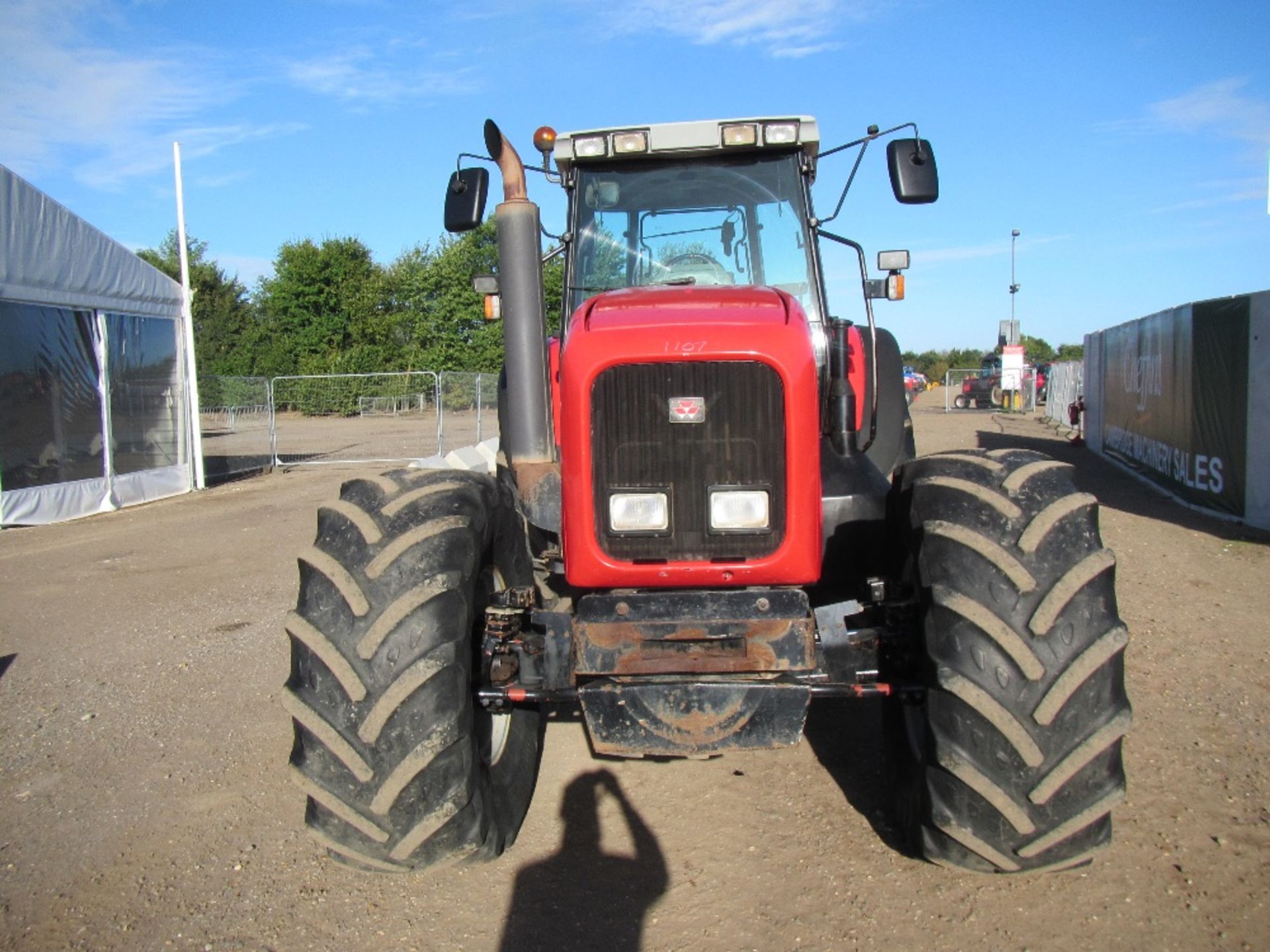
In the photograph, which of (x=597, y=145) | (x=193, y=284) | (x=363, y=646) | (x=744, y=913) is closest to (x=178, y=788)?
(x=363, y=646)

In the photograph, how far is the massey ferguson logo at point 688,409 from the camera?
10.9ft

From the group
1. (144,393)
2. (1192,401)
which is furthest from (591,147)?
(144,393)

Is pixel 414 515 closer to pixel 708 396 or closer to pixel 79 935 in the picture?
pixel 708 396

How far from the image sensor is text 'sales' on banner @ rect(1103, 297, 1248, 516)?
10.7 metres

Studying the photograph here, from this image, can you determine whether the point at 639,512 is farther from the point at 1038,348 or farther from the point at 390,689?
the point at 1038,348

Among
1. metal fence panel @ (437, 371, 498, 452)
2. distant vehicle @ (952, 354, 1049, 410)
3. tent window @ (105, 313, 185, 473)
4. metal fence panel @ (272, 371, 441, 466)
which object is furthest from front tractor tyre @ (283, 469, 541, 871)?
distant vehicle @ (952, 354, 1049, 410)

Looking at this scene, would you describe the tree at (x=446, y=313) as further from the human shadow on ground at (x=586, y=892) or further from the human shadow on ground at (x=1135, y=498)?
the human shadow on ground at (x=586, y=892)

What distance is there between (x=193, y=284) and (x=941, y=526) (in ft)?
175

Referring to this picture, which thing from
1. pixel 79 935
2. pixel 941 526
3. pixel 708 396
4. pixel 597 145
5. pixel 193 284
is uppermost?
pixel 193 284

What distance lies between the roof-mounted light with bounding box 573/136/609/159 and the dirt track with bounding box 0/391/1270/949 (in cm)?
272

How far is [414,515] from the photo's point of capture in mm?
3451

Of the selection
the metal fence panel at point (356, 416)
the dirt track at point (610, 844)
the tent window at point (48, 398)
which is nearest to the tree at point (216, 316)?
the metal fence panel at point (356, 416)

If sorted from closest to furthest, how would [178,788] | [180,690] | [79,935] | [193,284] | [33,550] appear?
[79,935] < [178,788] < [180,690] < [33,550] < [193,284]

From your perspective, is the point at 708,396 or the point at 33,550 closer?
the point at 708,396
